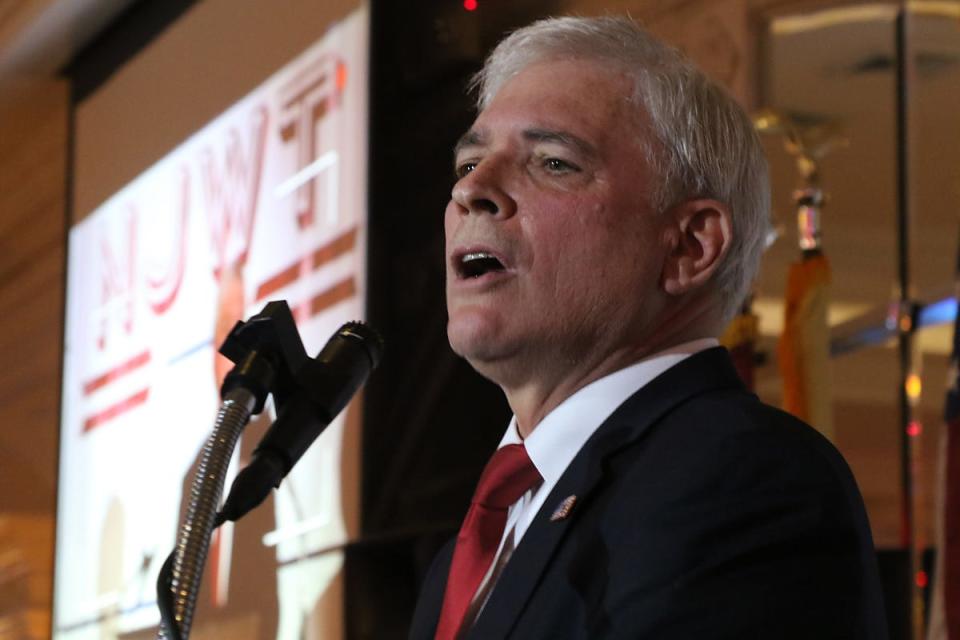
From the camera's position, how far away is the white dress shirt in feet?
5.26

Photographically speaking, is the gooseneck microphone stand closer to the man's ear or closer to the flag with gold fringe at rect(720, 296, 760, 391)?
the man's ear

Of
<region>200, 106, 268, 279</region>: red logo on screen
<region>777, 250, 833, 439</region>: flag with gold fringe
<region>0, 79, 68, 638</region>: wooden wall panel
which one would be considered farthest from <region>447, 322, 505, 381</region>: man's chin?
<region>0, 79, 68, 638</region>: wooden wall panel

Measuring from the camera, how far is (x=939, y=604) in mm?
2674

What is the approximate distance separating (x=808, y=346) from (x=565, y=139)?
45.8 inches

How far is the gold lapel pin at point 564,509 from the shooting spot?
4.80ft

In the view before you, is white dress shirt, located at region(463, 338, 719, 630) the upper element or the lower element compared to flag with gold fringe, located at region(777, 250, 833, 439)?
lower

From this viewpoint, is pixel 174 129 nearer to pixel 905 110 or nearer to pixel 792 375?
pixel 905 110

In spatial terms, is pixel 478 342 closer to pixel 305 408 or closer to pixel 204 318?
pixel 305 408

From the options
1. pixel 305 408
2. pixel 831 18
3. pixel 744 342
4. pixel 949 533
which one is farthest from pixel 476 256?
pixel 831 18

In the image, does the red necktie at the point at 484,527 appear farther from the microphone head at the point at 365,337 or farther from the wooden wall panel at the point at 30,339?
the wooden wall panel at the point at 30,339

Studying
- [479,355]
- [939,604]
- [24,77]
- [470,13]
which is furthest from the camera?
[24,77]

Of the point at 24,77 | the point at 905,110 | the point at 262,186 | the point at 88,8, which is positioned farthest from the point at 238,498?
the point at 24,77

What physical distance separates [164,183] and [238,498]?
12.6ft

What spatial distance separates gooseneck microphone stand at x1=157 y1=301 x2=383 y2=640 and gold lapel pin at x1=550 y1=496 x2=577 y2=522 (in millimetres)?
213
